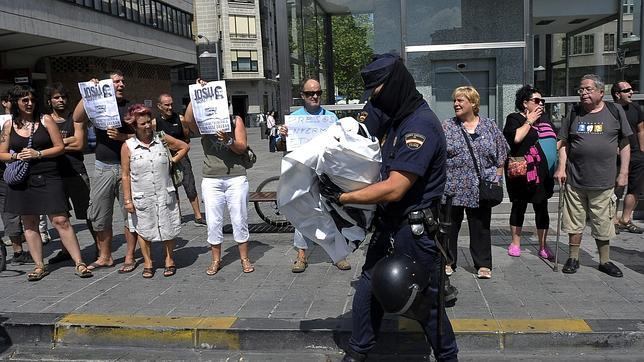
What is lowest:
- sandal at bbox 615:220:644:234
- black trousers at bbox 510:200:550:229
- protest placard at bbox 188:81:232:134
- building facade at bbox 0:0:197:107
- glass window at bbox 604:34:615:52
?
sandal at bbox 615:220:644:234

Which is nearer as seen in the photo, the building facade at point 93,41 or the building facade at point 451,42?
the building facade at point 451,42

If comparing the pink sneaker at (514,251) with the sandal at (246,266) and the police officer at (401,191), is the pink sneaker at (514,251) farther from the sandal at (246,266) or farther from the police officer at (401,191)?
the police officer at (401,191)

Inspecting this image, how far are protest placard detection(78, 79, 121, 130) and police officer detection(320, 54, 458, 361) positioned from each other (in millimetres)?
3147

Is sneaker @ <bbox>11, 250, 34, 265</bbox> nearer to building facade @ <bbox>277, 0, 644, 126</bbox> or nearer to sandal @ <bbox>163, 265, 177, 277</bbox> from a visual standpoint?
sandal @ <bbox>163, 265, 177, 277</bbox>

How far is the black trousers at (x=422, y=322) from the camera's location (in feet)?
10.5

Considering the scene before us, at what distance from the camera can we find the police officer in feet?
10.0

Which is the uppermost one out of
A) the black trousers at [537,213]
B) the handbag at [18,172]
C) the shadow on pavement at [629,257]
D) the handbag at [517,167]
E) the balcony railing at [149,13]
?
the balcony railing at [149,13]

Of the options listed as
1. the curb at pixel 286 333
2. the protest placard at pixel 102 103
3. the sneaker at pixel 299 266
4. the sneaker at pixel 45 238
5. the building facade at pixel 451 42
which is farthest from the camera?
the building facade at pixel 451 42

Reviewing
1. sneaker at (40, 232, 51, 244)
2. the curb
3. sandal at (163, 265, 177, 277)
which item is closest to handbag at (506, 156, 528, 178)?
the curb

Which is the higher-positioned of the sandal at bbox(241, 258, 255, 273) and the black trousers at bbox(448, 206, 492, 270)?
the black trousers at bbox(448, 206, 492, 270)

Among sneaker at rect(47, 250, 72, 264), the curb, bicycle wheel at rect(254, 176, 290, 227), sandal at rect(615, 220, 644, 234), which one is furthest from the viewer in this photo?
bicycle wheel at rect(254, 176, 290, 227)

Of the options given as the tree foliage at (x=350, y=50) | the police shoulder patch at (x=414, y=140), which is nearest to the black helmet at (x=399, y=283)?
the police shoulder patch at (x=414, y=140)

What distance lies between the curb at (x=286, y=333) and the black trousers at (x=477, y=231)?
1.05m

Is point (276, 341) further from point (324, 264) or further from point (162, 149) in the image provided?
point (162, 149)
